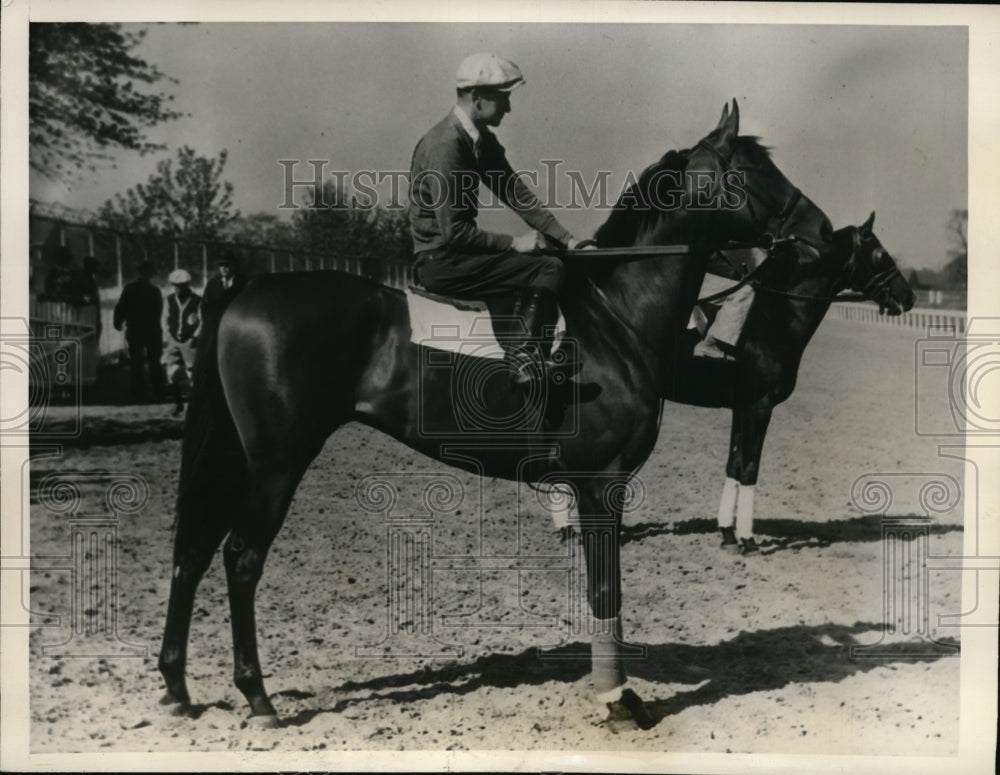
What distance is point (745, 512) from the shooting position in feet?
17.2

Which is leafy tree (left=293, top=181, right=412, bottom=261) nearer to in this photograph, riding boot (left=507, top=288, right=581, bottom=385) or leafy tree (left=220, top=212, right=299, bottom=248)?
leafy tree (left=220, top=212, right=299, bottom=248)

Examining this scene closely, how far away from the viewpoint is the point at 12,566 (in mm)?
5105

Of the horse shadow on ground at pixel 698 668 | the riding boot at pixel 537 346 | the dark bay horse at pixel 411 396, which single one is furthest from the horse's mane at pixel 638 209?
the horse shadow on ground at pixel 698 668

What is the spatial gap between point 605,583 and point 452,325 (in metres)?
1.49

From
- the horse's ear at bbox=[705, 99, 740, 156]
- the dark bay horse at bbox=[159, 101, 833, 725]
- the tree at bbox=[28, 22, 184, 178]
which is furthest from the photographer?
the tree at bbox=[28, 22, 184, 178]

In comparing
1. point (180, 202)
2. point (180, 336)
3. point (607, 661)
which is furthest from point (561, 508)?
point (180, 202)

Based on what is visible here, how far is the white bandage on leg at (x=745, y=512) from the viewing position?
5230mm

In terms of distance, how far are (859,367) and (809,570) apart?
1.12 meters

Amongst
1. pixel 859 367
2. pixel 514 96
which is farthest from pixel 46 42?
pixel 859 367

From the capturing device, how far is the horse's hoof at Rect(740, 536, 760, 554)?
525 cm

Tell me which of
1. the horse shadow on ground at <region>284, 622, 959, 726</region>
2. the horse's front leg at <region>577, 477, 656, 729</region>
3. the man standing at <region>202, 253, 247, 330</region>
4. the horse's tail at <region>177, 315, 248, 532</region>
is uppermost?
the man standing at <region>202, 253, 247, 330</region>

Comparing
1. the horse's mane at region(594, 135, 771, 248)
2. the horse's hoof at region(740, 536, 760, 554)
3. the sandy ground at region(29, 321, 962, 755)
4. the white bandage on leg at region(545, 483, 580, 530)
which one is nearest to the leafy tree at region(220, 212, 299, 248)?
the sandy ground at region(29, 321, 962, 755)

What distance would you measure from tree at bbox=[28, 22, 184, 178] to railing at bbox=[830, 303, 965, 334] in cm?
364

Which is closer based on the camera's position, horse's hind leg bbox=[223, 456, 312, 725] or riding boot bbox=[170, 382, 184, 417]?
horse's hind leg bbox=[223, 456, 312, 725]
